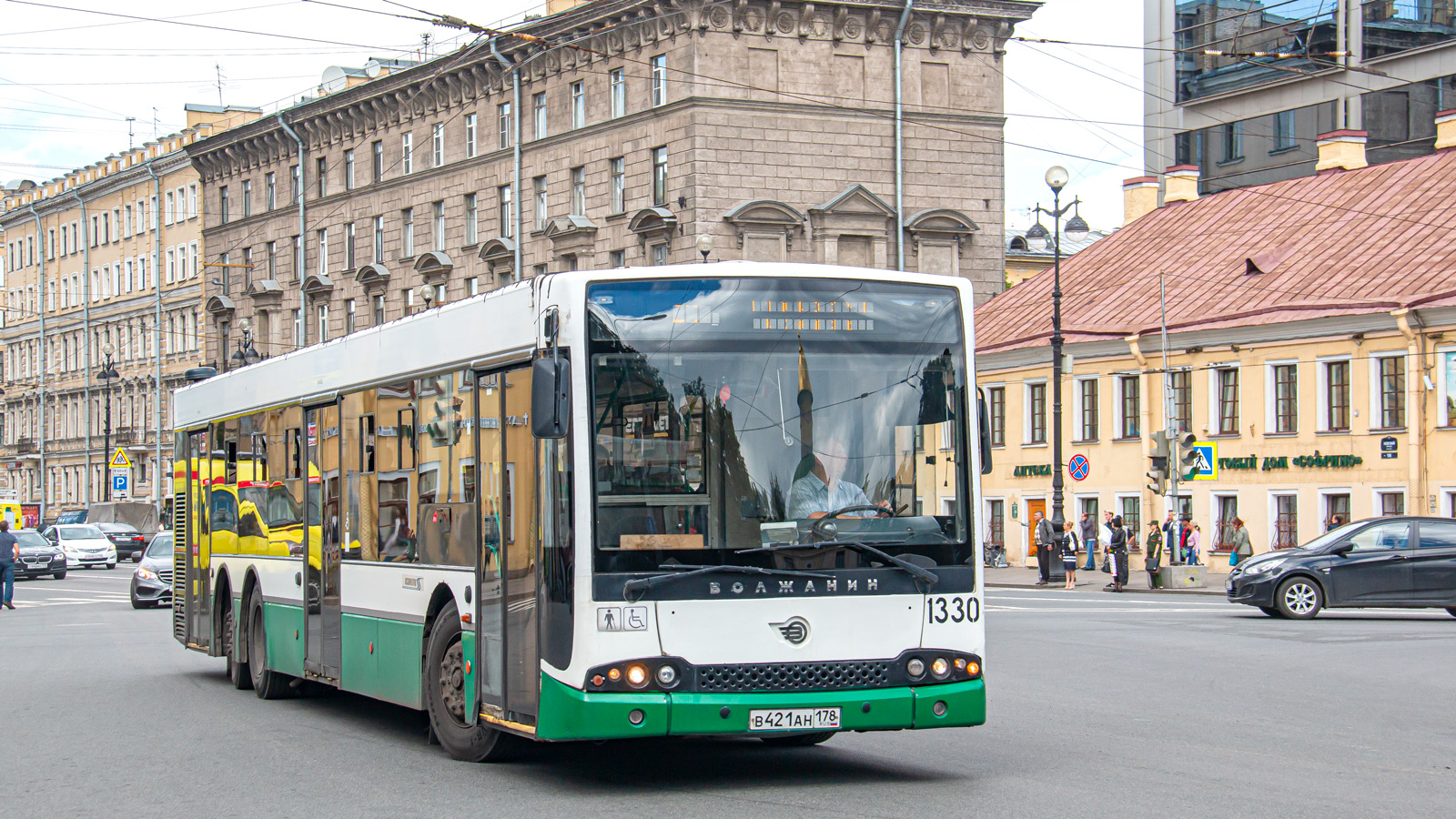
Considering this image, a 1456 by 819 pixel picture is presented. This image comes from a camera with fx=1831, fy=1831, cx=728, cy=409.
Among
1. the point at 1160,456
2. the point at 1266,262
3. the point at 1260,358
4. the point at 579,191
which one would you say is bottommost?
the point at 1160,456

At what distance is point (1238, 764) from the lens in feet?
35.9

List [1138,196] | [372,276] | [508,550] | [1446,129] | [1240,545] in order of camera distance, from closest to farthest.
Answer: [508,550] → [1240,545] → [1446,129] → [1138,196] → [372,276]

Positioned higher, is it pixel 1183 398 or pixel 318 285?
pixel 318 285

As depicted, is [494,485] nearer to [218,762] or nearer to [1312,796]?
[218,762]

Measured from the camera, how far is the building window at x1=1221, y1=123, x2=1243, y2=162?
194ft

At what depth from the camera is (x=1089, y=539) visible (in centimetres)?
4650

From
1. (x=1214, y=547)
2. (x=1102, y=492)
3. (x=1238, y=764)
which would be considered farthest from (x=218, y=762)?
(x=1102, y=492)

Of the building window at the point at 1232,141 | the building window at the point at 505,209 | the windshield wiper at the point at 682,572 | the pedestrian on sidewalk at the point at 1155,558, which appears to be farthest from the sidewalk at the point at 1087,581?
the windshield wiper at the point at 682,572

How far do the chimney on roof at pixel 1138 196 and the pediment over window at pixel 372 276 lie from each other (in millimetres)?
26146

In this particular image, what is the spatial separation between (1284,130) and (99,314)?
62.0 metres

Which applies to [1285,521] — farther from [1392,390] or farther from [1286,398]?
[1392,390]

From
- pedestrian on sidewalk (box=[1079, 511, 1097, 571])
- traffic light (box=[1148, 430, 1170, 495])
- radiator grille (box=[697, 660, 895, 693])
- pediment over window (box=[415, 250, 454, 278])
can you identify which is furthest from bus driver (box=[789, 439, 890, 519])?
pediment over window (box=[415, 250, 454, 278])

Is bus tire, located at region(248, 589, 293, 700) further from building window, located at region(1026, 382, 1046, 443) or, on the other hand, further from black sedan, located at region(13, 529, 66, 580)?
black sedan, located at region(13, 529, 66, 580)

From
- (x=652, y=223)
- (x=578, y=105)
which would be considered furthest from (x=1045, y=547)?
(x=578, y=105)
